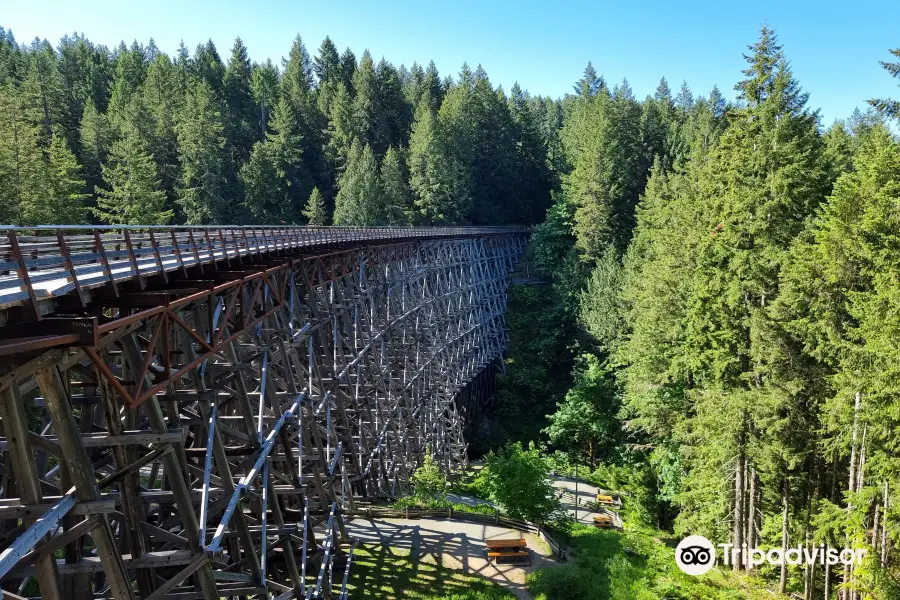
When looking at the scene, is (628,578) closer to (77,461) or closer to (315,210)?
(77,461)

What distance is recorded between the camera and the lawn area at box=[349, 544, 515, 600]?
15320 mm

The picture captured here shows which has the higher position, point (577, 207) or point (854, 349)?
point (577, 207)

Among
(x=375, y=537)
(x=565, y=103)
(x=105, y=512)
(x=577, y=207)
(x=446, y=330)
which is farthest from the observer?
(x=565, y=103)

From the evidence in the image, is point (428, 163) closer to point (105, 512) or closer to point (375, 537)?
point (375, 537)

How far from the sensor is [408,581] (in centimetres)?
1603

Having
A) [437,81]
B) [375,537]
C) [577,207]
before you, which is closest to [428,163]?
[577,207]

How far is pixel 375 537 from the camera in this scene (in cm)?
1864

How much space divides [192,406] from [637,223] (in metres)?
37.6

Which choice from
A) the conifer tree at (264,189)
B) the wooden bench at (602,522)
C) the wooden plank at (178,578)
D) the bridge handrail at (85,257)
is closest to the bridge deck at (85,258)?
the bridge handrail at (85,257)

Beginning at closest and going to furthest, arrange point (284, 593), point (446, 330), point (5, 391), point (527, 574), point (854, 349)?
point (5, 391) < point (284, 593) < point (854, 349) < point (527, 574) < point (446, 330)

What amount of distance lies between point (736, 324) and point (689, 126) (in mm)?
41311

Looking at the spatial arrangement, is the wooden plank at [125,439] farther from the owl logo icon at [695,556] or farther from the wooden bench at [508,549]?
the owl logo icon at [695,556]

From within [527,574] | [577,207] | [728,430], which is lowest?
[527,574]

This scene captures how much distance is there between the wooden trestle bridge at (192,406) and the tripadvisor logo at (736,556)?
1105cm
